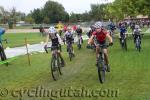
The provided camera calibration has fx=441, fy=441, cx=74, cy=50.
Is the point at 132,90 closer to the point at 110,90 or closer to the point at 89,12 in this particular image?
the point at 110,90

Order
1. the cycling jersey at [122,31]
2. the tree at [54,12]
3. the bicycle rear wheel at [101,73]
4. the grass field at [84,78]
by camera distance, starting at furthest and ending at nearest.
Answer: the tree at [54,12] → the cycling jersey at [122,31] → the bicycle rear wheel at [101,73] → the grass field at [84,78]

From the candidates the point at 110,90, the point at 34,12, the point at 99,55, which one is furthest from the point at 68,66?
the point at 34,12

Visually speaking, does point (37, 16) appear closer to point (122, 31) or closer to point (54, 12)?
point (54, 12)

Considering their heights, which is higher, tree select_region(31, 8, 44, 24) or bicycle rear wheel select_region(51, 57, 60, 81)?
bicycle rear wheel select_region(51, 57, 60, 81)

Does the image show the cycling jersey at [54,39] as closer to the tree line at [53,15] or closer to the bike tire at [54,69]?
the bike tire at [54,69]

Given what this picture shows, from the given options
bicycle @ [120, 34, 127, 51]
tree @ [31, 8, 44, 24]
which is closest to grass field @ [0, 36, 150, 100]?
bicycle @ [120, 34, 127, 51]

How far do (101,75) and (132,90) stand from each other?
1.99 m

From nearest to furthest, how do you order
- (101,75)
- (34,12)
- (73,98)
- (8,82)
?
(73,98) → (101,75) → (8,82) → (34,12)

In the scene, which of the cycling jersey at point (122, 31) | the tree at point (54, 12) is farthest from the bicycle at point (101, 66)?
the tree at point (54, 12)

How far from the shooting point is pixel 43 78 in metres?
17.8

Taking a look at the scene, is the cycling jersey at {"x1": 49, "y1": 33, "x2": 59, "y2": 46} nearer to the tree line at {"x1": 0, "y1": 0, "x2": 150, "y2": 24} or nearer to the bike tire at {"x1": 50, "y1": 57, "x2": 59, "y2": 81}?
the bike tire at {"x1": 50, "y1": 57, "x2": 59, "y2": 81}

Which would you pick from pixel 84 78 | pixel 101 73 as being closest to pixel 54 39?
pixel 84 78

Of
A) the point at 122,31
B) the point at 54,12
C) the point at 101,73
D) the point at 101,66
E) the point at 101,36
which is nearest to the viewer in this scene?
the point at 101,66

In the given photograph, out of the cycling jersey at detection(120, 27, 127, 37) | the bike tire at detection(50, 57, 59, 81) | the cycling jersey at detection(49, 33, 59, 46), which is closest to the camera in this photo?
the bike tire at detection(50, 57, 59, 81)
